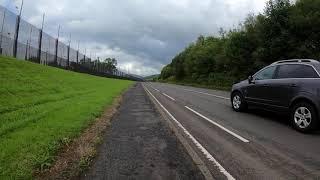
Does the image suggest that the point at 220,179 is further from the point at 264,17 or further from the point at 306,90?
the point at 264,17

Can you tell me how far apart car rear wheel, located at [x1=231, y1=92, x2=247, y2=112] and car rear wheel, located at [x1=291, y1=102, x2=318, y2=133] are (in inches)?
145

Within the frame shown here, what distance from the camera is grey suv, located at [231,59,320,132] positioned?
11.0 metres

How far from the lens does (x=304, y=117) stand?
11.2 meters

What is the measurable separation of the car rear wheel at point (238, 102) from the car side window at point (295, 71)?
96.6 inches

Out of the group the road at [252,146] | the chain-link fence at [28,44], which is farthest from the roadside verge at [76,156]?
the chain-link fence at [28,44]

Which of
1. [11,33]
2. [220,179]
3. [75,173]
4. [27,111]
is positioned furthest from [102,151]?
[11,33]

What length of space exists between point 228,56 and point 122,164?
3997cm

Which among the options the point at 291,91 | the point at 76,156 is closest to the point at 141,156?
the point at 76,156

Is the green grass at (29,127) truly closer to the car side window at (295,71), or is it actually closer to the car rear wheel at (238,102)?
the car rear wheel at (238,102)

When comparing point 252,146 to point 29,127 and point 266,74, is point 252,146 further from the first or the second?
point 29,127

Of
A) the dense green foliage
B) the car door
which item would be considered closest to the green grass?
the car door

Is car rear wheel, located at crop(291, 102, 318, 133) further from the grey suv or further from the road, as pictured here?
the road

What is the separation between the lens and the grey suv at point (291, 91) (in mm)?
11039

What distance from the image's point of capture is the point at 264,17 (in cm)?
3812
